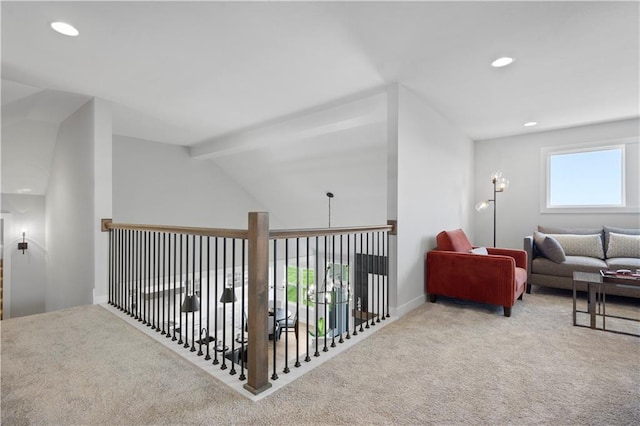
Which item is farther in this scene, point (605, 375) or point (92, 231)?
point (92, 231)

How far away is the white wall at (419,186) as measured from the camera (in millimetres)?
3111

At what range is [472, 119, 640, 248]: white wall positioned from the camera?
4148mm

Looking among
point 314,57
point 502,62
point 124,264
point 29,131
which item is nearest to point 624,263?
point 502,62

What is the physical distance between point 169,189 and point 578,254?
6351 mm

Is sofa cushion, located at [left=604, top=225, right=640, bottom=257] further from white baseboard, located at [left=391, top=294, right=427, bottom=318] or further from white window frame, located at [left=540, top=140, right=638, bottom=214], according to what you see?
white baseboard, located at [left=391, top=294, right=427, bottom=318]

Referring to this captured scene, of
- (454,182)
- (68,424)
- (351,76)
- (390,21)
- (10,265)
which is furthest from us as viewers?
(10,265)

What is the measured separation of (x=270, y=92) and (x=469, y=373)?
303 cm

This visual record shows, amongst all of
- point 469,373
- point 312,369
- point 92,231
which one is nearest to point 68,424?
point 312,369

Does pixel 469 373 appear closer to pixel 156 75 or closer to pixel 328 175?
pixel 156 75

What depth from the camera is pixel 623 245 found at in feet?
12.3

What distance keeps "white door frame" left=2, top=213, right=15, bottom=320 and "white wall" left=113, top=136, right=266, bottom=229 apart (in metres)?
1.81

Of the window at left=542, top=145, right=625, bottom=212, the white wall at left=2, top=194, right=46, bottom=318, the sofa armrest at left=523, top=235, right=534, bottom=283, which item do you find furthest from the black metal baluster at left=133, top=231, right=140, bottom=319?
the window at left=542, top=145, right=625, bottom=212

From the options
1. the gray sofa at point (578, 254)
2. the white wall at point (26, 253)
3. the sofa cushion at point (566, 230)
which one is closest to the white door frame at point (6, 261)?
the white wall at point (26, 253)

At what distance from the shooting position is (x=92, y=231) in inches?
136
